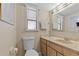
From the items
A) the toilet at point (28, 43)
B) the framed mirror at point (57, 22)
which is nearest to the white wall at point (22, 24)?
the toilet at point (28, 43)

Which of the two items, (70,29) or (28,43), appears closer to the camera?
(28,43)

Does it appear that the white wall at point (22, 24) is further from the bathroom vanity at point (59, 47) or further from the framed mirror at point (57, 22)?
→ the framed mirror at point (57, 22)

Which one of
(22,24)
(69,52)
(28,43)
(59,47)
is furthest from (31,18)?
(69,52)

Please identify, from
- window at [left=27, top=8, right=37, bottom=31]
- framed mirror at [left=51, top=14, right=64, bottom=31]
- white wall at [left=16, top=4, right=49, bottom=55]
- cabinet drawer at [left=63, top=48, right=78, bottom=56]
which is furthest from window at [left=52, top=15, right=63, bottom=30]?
cabinet drawer at [left=63, top=48, right=78, bottom=56]

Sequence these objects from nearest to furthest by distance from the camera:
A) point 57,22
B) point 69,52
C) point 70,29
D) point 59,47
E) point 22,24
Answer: point 69,52 → point 59,47 → point 22,24 → point 70,29 → point 57,22

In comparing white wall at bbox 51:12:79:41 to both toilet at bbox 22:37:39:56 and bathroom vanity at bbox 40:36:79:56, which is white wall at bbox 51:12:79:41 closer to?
bathroom vanity at bbox 40:36:79:56

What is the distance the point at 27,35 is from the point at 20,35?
0.11 metres

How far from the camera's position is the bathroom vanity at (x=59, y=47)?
1.17 metres

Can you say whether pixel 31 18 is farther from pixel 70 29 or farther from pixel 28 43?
pixel 70 29

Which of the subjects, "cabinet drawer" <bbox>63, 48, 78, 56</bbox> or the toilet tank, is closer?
"cabinet drawer" <bbox>63, 48, 78, 56</bbox>

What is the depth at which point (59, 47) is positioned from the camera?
5.00 ft

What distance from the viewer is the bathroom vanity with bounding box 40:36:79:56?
3.85 feet

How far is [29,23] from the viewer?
1802 millimetres

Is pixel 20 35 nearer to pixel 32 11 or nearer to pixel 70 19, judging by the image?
pixel 32 11
